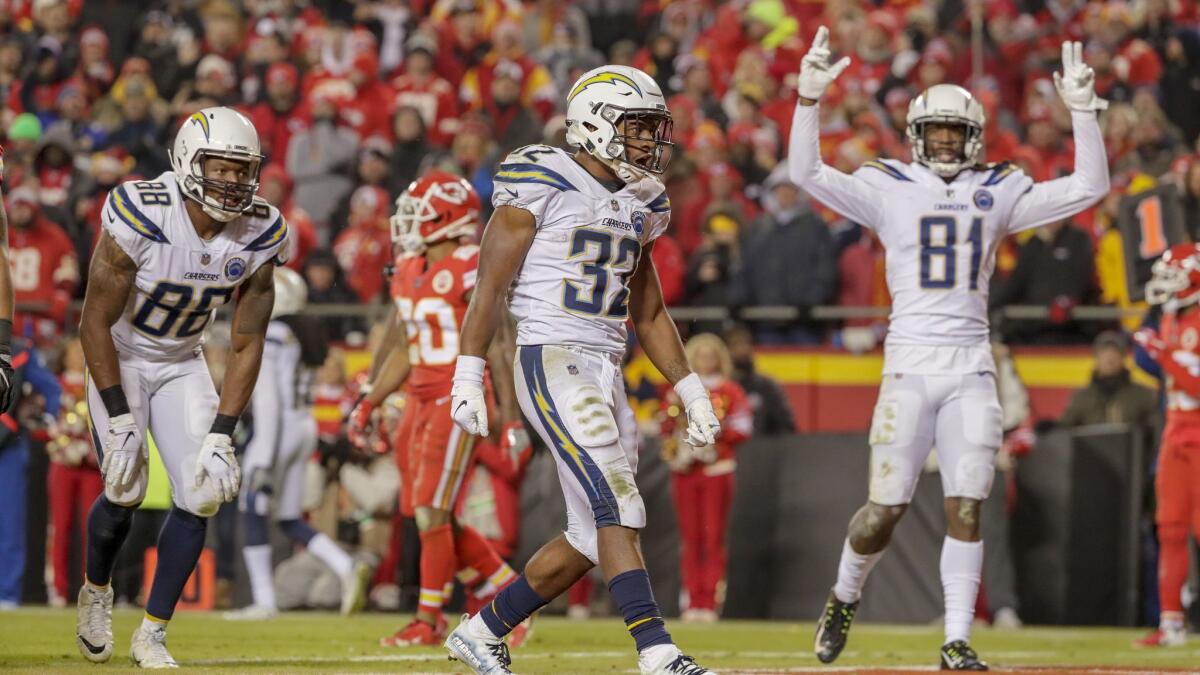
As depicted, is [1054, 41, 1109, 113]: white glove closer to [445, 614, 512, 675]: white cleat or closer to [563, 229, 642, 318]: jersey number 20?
[563, 229, 642, 318]: jersey number 20

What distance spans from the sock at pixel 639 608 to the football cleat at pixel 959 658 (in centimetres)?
200

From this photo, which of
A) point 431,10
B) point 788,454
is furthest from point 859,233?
point 431,10

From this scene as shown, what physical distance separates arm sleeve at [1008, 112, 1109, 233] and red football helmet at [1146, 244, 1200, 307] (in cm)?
211

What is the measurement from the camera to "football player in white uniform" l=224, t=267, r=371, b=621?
Answer: 1116 cm

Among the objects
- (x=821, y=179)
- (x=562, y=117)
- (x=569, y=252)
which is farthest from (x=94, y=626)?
(x=562, y=117)

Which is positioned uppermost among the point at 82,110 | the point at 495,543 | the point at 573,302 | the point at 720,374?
the point at 82,110

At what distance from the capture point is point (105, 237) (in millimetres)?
6727

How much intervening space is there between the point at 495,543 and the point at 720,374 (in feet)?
7.78

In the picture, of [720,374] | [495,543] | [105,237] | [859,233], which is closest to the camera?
[105,237]

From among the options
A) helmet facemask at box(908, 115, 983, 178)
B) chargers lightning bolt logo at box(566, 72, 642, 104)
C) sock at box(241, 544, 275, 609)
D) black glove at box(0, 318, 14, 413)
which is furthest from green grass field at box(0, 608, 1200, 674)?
chargers lightning bolt logo at box(566, 72, 642, 104)

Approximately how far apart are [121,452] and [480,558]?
2.34 m

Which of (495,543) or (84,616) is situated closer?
(84,616)

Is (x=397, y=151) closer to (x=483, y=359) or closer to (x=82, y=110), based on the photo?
(x=82, y=110)

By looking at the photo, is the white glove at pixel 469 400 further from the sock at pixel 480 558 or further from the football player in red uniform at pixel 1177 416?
the football player in red uniform at pixel 1177 416
